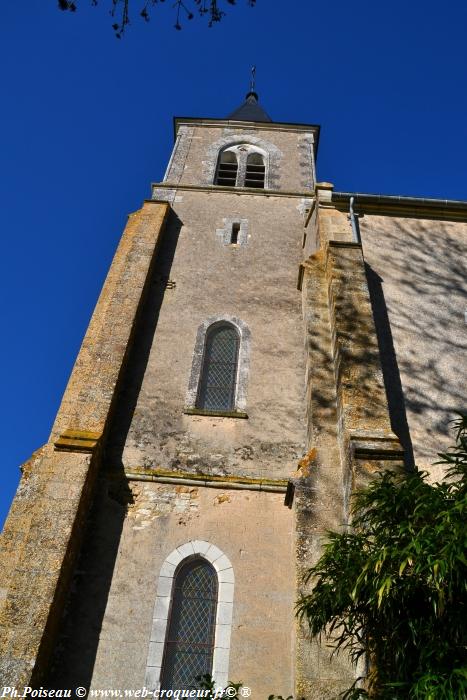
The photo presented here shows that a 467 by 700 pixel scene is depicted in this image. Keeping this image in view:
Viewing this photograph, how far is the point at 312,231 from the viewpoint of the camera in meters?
11.8

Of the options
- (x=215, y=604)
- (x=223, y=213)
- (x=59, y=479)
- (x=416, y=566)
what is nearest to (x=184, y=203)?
(x=223, y=213)

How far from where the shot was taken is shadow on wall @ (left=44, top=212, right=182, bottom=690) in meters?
6.58

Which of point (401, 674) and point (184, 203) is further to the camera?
point (184, 203)

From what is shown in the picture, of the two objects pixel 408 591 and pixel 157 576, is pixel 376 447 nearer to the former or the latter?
pixel 408 591

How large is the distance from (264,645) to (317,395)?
10.5 feet

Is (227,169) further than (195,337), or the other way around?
(227,169)

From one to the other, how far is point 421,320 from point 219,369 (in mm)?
3342

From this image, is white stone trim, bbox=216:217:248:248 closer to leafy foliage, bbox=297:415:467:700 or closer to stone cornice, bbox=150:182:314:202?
stone cornice, bbox=150:182:314:202

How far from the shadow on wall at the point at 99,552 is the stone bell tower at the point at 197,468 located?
0.02 meters

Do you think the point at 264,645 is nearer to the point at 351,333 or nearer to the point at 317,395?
the point at 317,395

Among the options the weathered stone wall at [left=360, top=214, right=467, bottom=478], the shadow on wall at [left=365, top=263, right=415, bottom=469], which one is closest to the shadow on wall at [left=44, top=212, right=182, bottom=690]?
the shadow on wall at [left=365, top=263, right=415, bottom=469]

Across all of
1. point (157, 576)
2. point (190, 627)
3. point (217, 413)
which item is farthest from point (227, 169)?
point (190, 627)

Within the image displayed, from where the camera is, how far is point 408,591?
14.7ft

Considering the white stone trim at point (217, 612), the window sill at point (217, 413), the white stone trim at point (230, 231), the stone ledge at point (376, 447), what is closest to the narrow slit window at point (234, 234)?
the white stone trim at point (230, 231)
